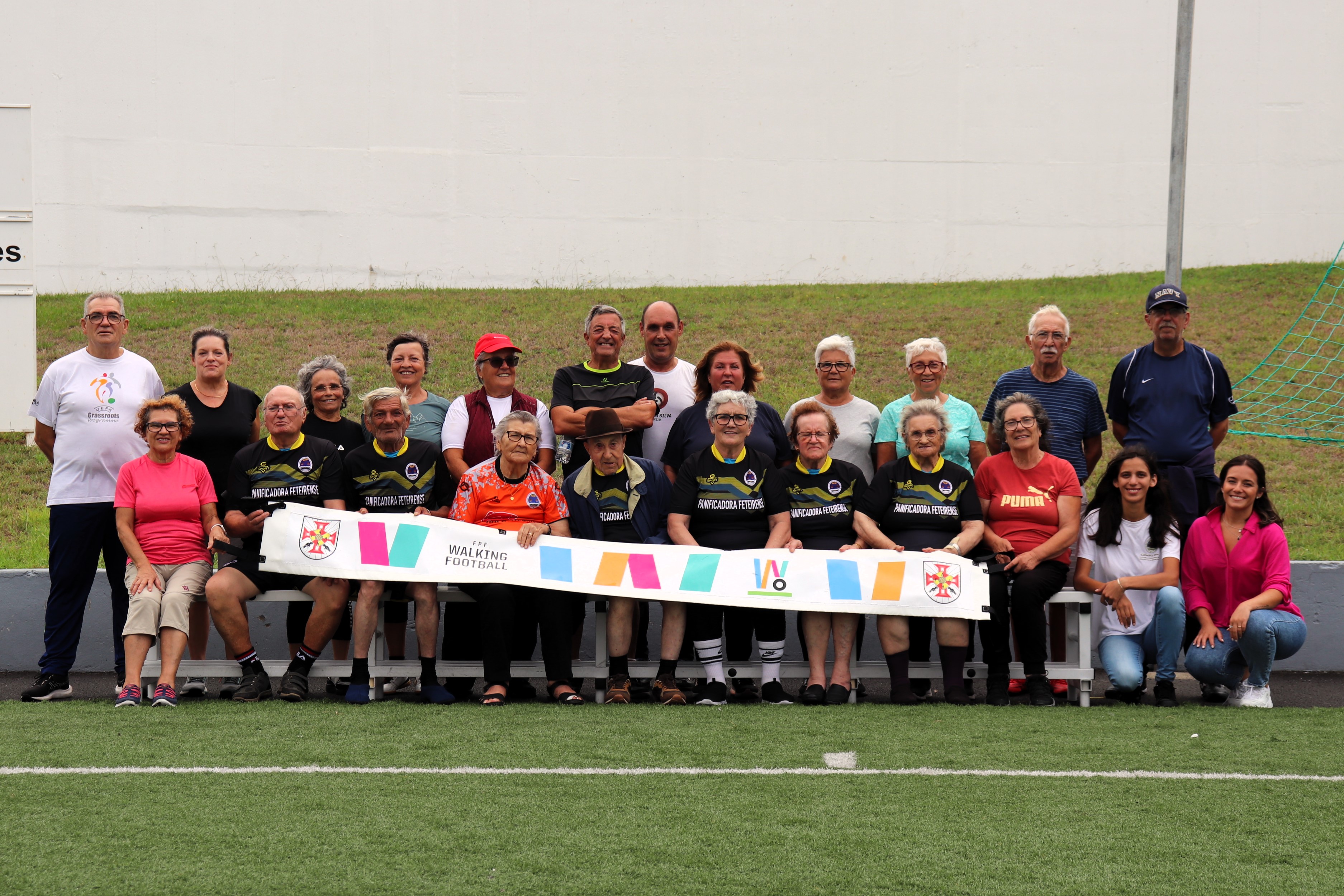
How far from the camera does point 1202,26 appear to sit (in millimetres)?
15641

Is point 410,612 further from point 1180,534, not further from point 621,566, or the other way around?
point 1180,534

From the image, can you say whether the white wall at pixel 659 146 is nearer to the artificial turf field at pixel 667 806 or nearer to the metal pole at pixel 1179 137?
the metal pole at pixel 1179 137

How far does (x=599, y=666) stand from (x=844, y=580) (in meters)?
1.26

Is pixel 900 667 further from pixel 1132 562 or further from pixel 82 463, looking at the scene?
pixel 82 463

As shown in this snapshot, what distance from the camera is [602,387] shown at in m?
6.54

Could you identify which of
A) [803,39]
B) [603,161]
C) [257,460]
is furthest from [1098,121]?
[257,460]

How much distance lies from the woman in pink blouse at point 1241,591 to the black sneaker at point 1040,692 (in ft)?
2.23

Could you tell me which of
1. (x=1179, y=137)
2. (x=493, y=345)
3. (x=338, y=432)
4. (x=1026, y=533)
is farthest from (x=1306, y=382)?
(x=338, y=432)

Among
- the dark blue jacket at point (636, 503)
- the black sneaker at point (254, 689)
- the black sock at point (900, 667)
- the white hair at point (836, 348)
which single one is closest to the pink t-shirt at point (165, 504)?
the black sneaker at point (254, 689)

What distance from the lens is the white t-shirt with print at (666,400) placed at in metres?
6.82

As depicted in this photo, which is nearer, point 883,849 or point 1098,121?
point 883,849

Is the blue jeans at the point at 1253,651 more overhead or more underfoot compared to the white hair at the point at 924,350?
more underfoot

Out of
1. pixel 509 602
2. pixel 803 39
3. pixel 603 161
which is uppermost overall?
pixel 803 39

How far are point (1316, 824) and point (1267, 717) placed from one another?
1.83 m
